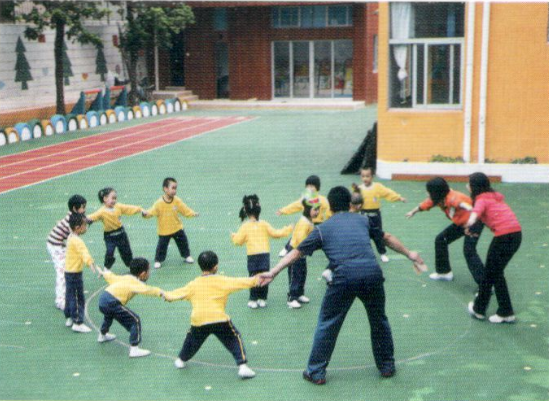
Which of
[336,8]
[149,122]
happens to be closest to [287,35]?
[336,8]

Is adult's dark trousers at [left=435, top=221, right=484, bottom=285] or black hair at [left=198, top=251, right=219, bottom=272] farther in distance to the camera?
adult's dark trousers at [left=435, top=221, right=484, bottom=285]

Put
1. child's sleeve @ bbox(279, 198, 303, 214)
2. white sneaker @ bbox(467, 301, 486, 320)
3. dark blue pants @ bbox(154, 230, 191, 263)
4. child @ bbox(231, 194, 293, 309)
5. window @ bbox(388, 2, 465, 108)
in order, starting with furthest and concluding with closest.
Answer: window @ bbox(388, 2, 465, 108), dark blue pants @ bbox(154, 230, 191, 263), child's sleeve @ bbox(279, 198, 303, 214), child @ bbox(231, 194, 293, 309), white sneaker @ bbox(467, 301, 486, 320)

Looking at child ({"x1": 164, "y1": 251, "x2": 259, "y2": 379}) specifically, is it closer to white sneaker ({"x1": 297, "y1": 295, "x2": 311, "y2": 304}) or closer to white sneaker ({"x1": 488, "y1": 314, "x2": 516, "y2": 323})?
white sneaker ({"x1": 297, "y1": 295, "x2": 311, "y2": 304})

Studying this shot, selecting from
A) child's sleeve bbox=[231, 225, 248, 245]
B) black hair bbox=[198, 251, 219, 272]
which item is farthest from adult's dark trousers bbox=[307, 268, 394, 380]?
child's sleeve bbox=[231, 225, 248, 245]

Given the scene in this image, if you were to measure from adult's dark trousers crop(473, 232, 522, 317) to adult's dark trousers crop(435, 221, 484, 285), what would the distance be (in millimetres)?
620

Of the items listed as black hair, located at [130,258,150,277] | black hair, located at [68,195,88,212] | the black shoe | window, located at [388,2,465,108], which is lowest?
the black shoe

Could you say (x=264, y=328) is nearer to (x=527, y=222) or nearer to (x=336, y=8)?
(x=527, y=222)

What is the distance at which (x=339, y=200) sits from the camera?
21.1 feet

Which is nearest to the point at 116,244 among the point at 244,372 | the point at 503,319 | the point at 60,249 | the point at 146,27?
the point at 60,249

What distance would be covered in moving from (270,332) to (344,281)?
168 cm

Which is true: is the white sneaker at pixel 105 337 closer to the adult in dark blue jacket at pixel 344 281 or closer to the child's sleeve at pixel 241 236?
the child's sleeve at pixel 241 236

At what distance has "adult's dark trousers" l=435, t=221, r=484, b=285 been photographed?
8539mm

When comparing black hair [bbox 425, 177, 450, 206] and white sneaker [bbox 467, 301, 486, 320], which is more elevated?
black hair [bbox 425, 177, 450, 206]

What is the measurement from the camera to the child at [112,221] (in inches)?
368
